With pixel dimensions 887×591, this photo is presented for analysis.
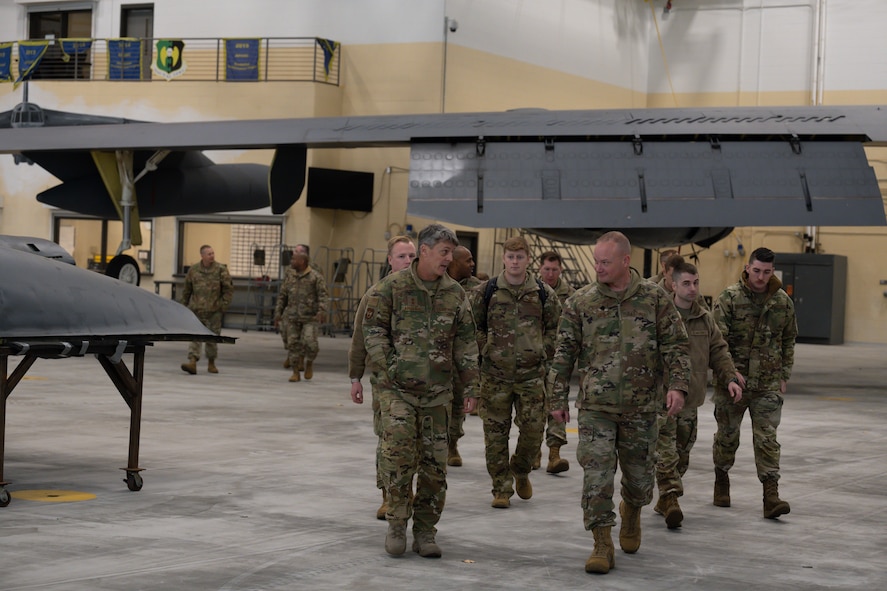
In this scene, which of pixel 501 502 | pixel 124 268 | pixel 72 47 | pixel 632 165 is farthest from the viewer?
pixel 72 47

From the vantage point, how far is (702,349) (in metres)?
8.70

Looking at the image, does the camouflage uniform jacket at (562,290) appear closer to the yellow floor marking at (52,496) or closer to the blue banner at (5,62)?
the yellow floor marking at (52,496)

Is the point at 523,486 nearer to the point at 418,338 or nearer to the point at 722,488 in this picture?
the point at 722,488

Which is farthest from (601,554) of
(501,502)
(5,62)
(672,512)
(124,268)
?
(5,62)

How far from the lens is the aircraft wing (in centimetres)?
1750

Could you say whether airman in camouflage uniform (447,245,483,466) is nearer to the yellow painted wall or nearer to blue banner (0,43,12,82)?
the yellow painted wall

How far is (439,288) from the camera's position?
289 inches

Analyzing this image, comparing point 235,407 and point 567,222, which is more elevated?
point 567,222

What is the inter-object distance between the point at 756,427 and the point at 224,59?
25.3 metres

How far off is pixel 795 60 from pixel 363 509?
32153 millimetres

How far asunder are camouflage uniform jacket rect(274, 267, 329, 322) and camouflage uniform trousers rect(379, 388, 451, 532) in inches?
423

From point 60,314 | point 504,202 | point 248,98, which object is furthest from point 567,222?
point 248,98

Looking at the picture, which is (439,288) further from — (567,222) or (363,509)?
(567,222)

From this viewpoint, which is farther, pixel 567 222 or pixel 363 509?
pixel 567 222
